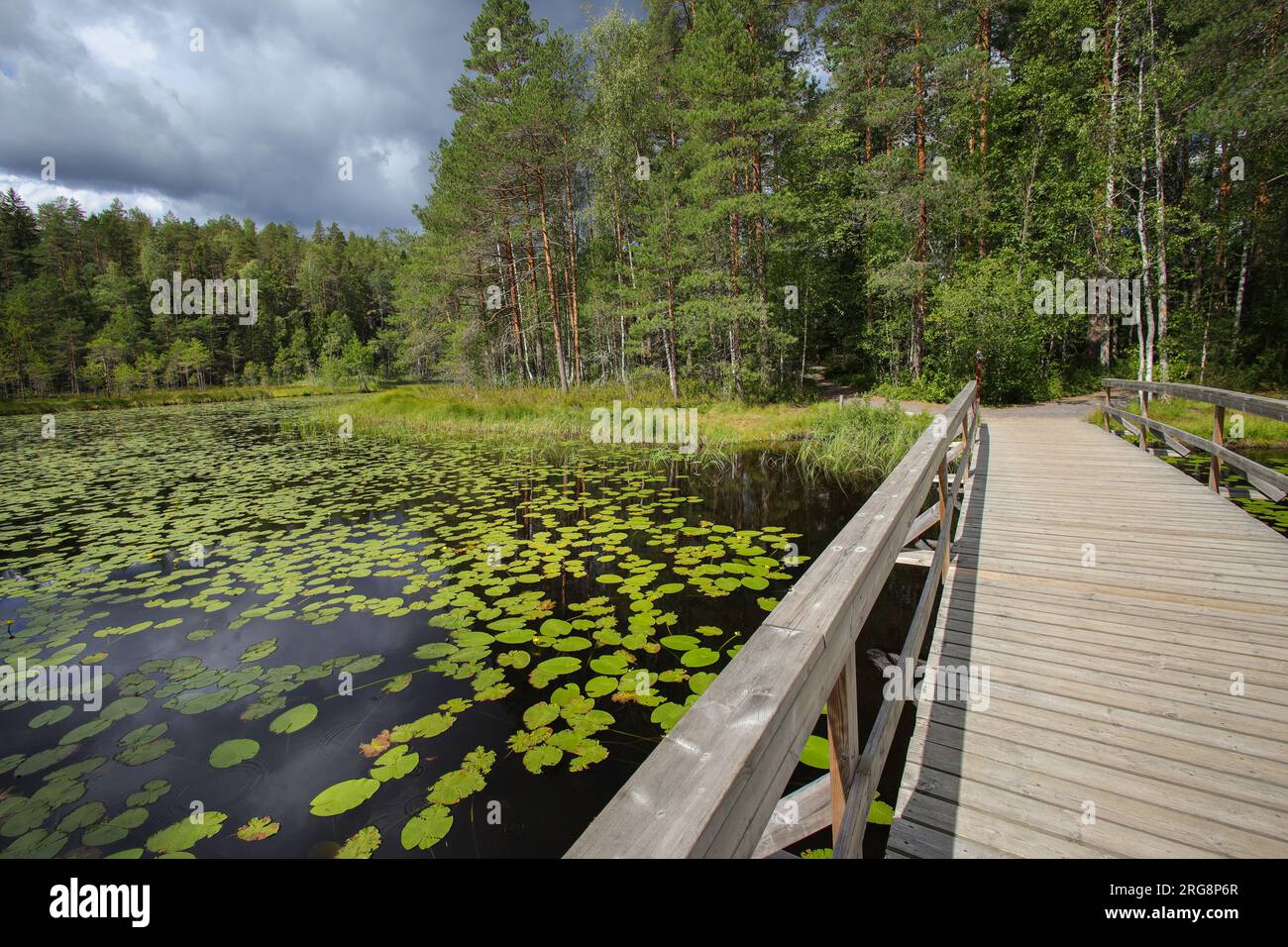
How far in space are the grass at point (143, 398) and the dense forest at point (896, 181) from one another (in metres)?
27.2

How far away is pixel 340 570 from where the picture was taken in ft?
18.2

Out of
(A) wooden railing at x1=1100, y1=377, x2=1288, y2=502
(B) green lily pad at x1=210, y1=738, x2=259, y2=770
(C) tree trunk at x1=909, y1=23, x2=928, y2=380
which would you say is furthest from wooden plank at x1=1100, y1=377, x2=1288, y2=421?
(C) tree trunk at x1=909, y1=23, x2=928, y2=380

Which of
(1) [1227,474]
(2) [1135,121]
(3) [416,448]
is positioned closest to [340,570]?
(3) [416,448]

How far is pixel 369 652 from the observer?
13.5 feet

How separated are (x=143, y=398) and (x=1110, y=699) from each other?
5122 cm

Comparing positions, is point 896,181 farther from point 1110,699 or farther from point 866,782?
point 866,782

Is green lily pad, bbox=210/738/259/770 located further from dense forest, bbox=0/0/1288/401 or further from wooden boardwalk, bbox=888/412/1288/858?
dense forest, bbox=0/0/1288/401

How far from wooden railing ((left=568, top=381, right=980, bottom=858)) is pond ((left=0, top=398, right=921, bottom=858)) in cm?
165

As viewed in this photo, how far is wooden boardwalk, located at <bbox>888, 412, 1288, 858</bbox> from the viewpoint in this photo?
71.6 inches

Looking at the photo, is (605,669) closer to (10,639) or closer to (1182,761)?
(1182,761)

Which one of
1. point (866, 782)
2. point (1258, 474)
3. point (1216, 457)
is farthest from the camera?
point (1216, 457)

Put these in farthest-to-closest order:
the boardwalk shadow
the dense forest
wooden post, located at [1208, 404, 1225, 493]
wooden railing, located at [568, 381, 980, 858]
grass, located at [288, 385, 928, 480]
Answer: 1. the dense forest
2. grass, located at [288, 385, 928, 480]
3. wooden post, located at [1208, 404, 1225, 493]
4. the boardwalk shadow
5. wooden railing, located at [568, 381, 980, 858]

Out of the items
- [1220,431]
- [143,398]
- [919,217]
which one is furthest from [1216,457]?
[143,398]
